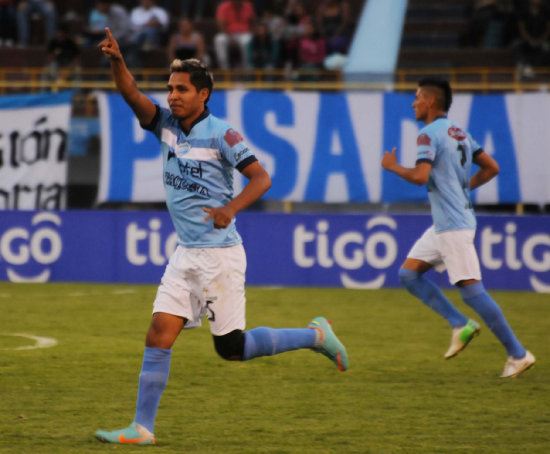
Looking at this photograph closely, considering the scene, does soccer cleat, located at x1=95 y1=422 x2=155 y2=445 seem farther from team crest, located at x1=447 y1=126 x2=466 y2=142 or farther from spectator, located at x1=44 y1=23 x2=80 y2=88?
spectator, located at x1=44 y1=23 x2=80 y2=88

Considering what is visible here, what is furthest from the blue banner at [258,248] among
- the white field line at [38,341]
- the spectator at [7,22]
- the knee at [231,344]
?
the spectator at [7,22]

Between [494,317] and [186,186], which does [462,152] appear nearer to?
[494,317]

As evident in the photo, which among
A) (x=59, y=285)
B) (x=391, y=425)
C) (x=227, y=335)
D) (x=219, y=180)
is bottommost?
(x=59, y=285)

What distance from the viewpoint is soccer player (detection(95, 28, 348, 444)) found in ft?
18.9

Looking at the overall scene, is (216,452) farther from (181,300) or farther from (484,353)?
(484,353)

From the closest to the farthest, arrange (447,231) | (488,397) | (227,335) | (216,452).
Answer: (216,452), (227,335), (488,397), (447,231)

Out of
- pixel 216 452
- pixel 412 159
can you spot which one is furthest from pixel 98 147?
pixel 216 452

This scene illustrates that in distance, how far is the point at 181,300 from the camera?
5.84 meters

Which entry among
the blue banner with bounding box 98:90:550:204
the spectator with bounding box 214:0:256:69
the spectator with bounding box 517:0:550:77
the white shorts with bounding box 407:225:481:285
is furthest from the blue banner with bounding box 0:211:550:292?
the spectator with bounding box 517:0:550:77

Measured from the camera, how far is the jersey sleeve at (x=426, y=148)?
25.5 feet

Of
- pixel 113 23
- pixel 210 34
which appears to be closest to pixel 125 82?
pixel 113 23

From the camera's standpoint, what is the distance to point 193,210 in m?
5.89

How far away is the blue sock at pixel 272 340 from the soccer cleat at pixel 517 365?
72.6 inches

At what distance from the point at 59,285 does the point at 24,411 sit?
690cm
